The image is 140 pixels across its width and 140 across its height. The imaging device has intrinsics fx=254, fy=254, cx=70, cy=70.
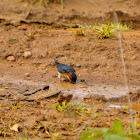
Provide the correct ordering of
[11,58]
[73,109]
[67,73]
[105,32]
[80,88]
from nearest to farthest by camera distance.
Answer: [73,109]
[80,88]
[67,73]
[11,58]
[105,32]

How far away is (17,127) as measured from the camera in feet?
10.4

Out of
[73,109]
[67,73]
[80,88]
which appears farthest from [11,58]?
[73,109]

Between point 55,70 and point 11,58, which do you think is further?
point 11,58

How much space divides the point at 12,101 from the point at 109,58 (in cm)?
346

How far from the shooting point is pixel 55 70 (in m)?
6.71

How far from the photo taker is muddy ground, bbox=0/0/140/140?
350cm

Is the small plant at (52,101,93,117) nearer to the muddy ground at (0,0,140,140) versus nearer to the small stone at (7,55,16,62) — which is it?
the muddy ground at (0,0,140,140)

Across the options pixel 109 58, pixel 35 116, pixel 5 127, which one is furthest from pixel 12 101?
pixel 109 58

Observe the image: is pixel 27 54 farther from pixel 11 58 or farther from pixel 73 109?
pixel 73 109

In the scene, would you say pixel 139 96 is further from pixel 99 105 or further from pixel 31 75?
pixel 31 75

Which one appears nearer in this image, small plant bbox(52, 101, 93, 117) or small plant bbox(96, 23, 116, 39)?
small plant bbox(52, 101, 93, 117)

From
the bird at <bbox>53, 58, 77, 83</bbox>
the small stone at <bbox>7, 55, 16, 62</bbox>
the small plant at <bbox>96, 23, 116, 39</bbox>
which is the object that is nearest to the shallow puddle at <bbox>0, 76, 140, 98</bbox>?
the bird at <bbox>53, 58, 77, 83</bbox>

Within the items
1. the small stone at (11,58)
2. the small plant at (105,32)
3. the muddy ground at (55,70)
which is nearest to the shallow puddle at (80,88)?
the muddy ground at (55,70)

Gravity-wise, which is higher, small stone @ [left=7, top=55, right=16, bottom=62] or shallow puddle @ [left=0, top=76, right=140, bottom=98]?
small stone @ [left=7, top=55, right=16, bottom=62]
